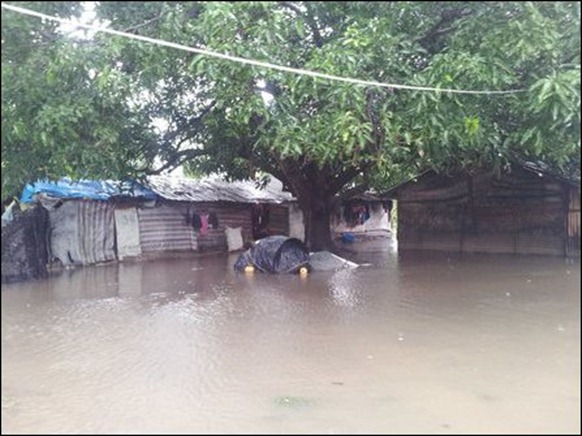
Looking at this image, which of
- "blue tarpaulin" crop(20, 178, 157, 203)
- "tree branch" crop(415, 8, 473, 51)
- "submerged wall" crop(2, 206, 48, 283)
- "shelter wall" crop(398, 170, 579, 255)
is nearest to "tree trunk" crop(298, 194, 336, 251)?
"shelter wall" crop(398, 170, 579, 255)

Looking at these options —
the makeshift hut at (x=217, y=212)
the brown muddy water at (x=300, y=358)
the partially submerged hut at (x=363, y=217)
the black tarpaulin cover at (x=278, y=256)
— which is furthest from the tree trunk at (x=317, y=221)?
the partially submerged hut at (x=363, y=217)

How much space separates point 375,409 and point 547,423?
1.28 metres

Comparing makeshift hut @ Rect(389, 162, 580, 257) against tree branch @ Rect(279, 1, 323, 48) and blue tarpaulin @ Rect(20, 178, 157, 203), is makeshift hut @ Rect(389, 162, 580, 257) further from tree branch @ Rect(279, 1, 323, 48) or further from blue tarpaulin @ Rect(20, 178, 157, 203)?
blue tarpaulin @ Rect(20, 178, 157, 203)

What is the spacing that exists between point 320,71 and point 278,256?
8206mm

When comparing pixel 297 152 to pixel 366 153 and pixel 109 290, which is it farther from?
pixel 109 290

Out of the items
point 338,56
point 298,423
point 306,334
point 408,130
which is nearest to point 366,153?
point 408,130

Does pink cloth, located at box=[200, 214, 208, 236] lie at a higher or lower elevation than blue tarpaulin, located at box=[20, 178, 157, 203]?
lower

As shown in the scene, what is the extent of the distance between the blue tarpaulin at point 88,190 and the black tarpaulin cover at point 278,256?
341cm

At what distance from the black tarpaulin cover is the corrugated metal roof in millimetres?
4532

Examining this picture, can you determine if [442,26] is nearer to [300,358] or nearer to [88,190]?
[300,358]

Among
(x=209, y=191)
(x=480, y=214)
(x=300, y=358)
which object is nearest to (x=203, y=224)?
(x=209, y=191)

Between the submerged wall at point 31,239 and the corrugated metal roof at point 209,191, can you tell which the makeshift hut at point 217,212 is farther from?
the submerged wall at point 31,239

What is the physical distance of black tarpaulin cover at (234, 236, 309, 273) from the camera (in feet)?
44.1

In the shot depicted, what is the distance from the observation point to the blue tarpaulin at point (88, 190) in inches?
514
